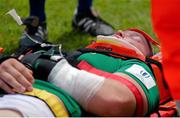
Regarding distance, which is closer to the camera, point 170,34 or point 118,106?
point 170,34

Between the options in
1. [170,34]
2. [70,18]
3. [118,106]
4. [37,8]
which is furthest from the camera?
[70,18]

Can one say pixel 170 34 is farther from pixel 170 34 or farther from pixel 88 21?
pixel 88 21

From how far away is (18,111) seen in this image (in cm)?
152

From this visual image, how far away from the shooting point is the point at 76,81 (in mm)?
1665

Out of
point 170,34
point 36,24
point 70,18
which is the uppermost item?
point 170,34

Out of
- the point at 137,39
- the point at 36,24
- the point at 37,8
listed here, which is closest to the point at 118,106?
the point at 137,39

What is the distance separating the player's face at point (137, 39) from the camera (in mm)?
2012

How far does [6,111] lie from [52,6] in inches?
72.6

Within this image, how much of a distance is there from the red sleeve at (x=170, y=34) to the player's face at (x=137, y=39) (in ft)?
2.68

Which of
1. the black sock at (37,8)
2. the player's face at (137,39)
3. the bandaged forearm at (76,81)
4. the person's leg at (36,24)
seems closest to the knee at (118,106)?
the bandaged forearm at (76,81)

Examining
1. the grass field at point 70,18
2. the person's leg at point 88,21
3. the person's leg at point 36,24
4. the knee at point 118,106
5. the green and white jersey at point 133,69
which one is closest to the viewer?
the knee at point 118,106

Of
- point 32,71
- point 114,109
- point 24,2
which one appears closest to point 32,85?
point 32,71

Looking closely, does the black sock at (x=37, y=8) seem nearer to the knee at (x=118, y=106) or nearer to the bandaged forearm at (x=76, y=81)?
the bandaged forearm at (x=76, y=81)

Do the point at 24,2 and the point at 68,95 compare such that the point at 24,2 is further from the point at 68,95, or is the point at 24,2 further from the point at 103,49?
the point at 68,95
